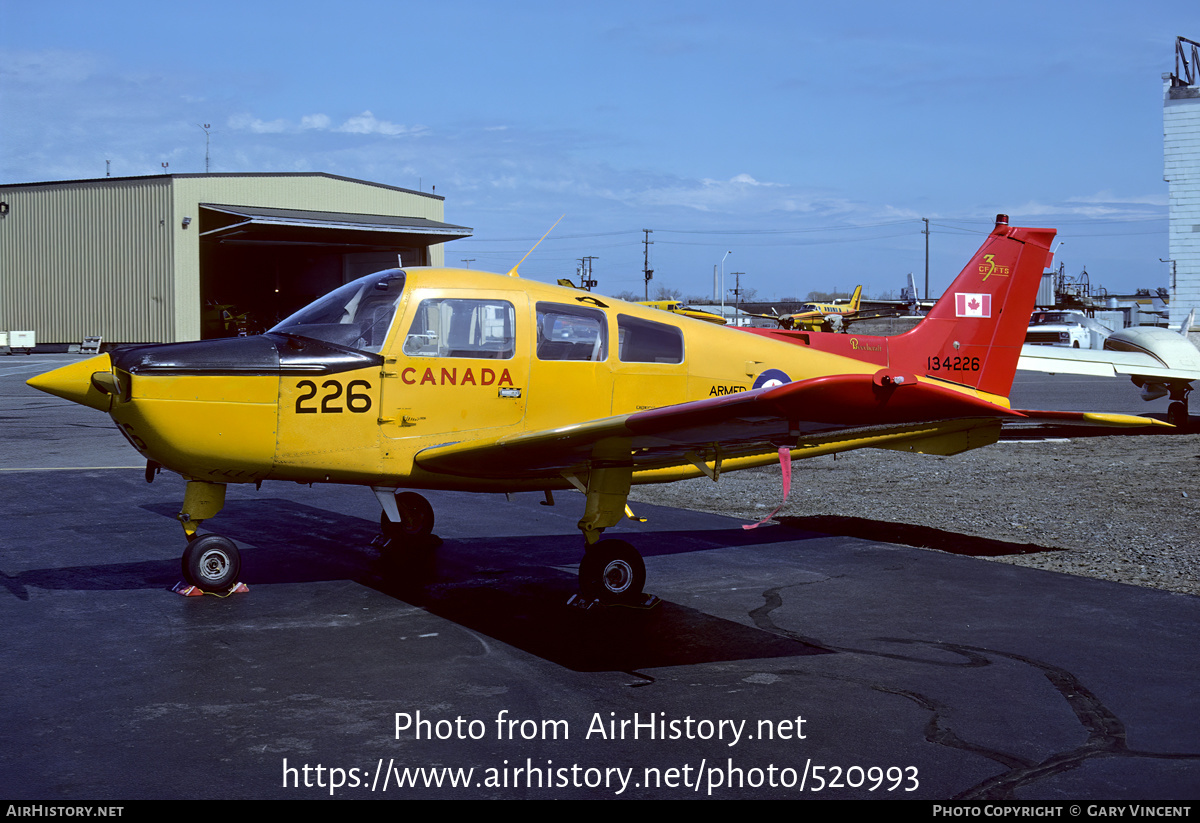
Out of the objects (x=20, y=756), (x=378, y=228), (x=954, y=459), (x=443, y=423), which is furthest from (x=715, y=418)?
(x=378, y=228)

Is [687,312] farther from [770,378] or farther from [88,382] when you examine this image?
[88,382]

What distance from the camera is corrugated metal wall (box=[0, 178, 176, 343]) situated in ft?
170

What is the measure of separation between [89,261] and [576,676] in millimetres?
57005

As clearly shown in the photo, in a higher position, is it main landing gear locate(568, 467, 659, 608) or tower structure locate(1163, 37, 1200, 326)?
tower structure locate(1163, 37, 1200, 326)

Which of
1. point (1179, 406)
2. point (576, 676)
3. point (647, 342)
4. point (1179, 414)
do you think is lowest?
point (576, 676)

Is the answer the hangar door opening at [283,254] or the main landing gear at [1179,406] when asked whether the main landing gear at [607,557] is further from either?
the hangar door opening at [283,254]

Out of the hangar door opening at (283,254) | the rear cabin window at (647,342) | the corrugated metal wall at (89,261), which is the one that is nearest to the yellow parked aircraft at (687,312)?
the rear cabin window at (647,342)

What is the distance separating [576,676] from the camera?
5609 millimetres

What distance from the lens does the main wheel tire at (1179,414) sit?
20.0m

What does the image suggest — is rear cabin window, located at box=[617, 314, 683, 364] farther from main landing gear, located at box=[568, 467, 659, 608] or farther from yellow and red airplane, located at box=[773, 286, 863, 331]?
yellow and red airplane, located at box=[773, 286, 863, 331]

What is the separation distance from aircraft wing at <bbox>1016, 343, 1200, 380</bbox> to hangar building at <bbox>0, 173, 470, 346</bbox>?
3614 cm

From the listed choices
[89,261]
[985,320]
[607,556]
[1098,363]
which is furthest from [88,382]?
[89,261]

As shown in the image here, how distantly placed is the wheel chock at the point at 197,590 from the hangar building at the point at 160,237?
42542mm

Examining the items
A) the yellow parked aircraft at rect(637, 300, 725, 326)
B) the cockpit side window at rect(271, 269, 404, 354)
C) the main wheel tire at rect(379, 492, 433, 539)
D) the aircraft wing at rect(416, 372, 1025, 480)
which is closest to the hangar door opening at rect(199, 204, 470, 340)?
the yellow parked aircraft at rect(637, 300, 725, 326)
